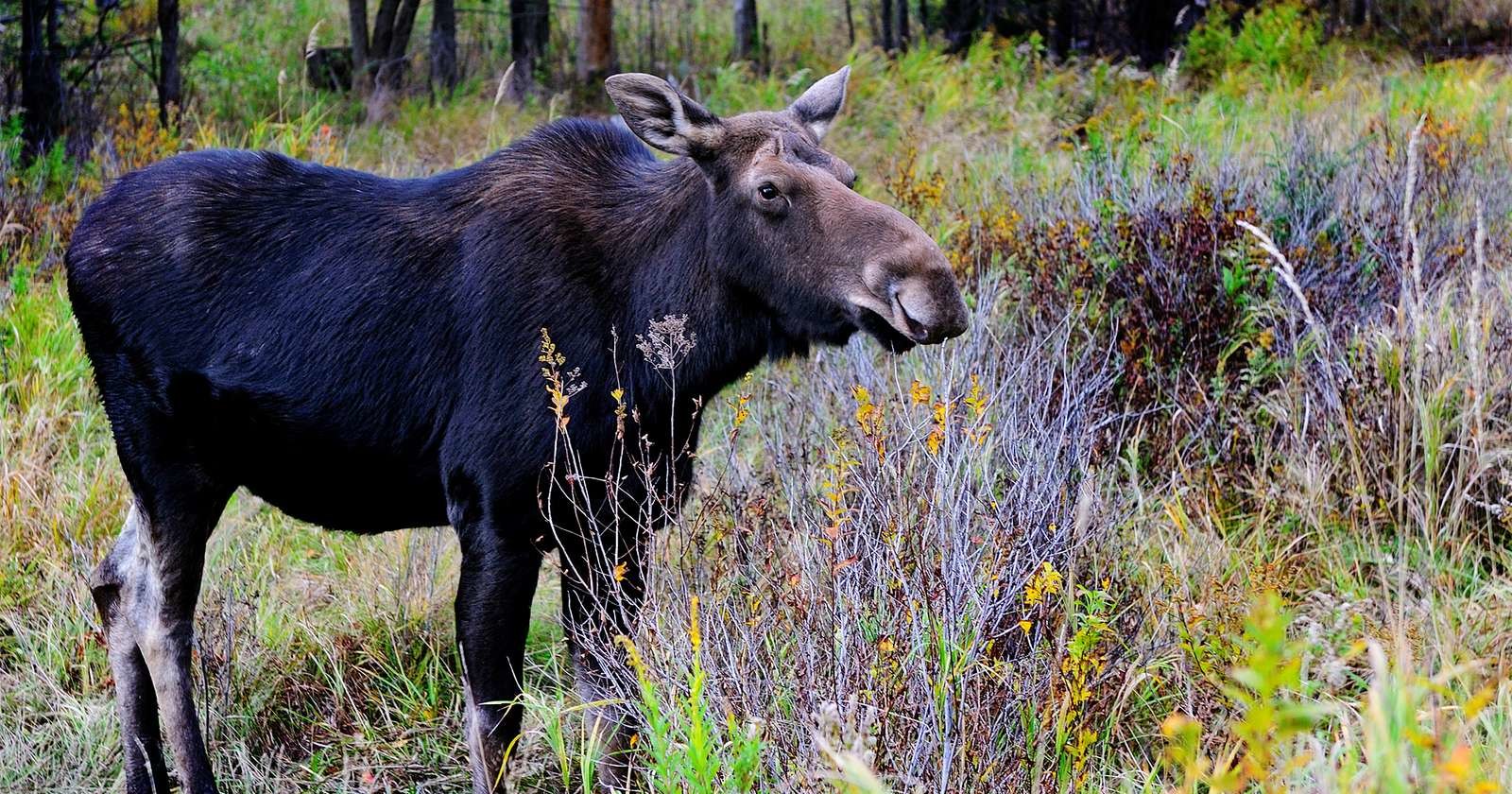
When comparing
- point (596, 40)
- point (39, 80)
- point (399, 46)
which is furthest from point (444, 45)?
point (39, 80)

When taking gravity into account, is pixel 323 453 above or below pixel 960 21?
below

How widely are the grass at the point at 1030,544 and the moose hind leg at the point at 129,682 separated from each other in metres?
0.19

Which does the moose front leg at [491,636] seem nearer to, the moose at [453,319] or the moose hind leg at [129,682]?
the moose at [453,319]

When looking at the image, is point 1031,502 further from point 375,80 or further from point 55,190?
point 375,80

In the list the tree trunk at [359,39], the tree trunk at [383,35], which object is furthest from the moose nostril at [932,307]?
the tree trunk at [383,35]

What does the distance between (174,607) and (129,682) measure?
35 centimetres

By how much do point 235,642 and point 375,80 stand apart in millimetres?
7862

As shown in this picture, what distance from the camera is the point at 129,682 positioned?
4.60 meters

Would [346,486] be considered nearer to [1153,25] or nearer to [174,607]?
[174,607]

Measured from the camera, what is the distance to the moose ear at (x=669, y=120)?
13.0 ft

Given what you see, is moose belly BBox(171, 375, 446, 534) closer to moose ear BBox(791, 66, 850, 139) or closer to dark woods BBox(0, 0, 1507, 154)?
moose ear BBox(791, 66, 850, 139)

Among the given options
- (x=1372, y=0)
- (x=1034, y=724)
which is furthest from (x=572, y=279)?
(x=1372, y=0)

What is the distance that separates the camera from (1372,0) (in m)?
14.7

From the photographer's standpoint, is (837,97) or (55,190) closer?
(837,97)
